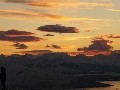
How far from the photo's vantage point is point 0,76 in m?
54.3
